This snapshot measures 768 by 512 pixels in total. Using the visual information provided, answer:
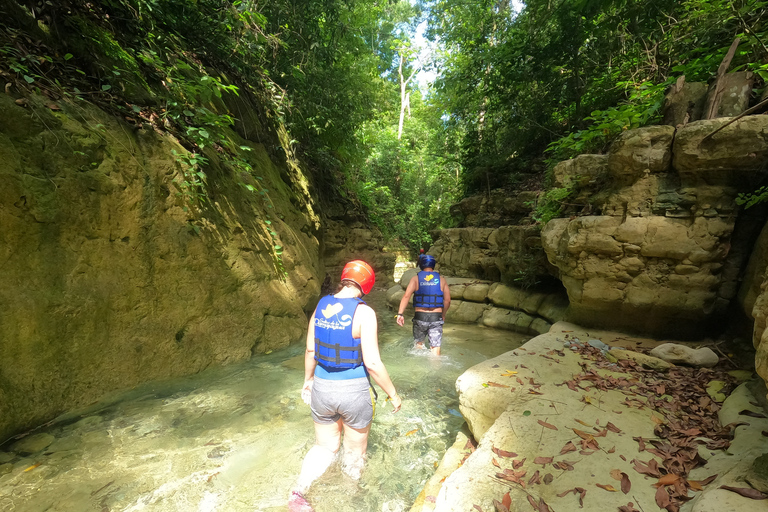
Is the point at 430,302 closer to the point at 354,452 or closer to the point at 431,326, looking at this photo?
the point at 431,326

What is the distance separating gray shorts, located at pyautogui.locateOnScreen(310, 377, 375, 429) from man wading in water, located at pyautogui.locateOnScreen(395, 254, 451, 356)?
3.23 metres

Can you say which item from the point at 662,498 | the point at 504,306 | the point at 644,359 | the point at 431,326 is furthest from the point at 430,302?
the point at 662,498

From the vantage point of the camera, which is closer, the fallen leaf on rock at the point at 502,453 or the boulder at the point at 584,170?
the fallen leaf on rock at the point at 502,453

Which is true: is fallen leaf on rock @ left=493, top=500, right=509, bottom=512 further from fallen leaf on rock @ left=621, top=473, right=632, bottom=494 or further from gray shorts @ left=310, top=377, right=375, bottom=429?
gray shorts @ left=310, top=377, right=375, bottom=429

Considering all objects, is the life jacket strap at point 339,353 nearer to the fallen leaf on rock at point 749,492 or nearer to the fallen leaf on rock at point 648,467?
the fallen leaf on rock at point 648,467

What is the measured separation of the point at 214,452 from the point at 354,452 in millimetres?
1334

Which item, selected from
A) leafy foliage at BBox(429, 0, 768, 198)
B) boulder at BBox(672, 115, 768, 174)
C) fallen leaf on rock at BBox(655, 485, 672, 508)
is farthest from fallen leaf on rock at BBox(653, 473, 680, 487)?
leafy foliage at BBox(429, 0, 768, 198)

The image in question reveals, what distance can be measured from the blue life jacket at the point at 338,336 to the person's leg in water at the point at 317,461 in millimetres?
582

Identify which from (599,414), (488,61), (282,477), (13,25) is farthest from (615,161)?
(13,25)

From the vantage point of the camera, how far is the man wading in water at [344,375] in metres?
2.50

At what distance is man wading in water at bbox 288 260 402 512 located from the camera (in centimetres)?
250

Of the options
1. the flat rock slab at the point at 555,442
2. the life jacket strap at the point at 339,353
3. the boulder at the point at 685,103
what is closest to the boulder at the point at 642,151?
the boulder at the point at 685,103

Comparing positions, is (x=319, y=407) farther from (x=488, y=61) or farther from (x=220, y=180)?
(x=488, y=61)

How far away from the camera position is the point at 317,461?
2527 millimetres
